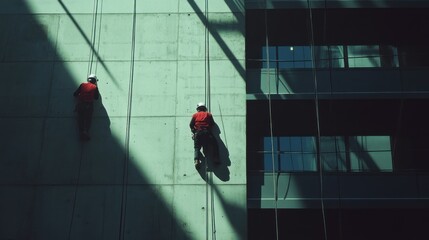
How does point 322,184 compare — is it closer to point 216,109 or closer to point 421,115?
point 216,109

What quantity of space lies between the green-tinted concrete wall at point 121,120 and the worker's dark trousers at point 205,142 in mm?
269

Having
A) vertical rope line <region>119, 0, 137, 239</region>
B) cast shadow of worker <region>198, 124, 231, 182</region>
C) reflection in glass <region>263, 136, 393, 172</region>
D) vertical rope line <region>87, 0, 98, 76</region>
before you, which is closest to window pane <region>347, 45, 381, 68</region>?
reflection in glass <region>263, 136, 393, 172</region>

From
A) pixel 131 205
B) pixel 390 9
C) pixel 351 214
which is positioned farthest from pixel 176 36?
pixel 351 214

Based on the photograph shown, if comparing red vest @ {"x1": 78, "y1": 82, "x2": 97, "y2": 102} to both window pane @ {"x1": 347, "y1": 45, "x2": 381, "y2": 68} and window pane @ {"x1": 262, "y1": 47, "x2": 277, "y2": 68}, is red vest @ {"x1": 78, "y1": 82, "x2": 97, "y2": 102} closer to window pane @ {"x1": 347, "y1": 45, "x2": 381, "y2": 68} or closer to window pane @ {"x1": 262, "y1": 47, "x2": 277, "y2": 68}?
window pane @ {"x1": 262, "y1": 47, "x2": 277, "y2": 68}

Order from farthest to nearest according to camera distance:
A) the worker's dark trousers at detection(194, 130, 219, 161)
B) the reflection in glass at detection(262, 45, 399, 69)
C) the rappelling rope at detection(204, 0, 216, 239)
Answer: the reflection in glass at detection(262, 45, 399, 69)
the worker's dark trousers at detection(194, 130, 219, 161)
the rappelling rope at detection(204, 0, 216, 239)

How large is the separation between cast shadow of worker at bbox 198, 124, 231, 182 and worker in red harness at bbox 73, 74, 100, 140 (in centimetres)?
311

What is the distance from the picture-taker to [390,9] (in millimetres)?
14336

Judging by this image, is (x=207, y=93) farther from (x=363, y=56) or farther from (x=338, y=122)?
(x=363, y=56)

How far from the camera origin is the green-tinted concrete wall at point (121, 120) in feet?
40.6

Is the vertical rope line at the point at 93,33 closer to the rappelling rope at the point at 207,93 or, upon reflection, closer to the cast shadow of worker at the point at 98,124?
the cast shadow of worker at the point at 98,124

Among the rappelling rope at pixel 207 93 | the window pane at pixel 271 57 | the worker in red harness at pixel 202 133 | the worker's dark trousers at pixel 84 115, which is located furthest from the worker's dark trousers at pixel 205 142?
the window pane at pixel 271 57

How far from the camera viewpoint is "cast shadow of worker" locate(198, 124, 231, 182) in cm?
1275

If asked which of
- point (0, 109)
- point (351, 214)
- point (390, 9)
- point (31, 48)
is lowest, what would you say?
point (351, 214)

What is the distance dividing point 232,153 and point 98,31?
5213mm
